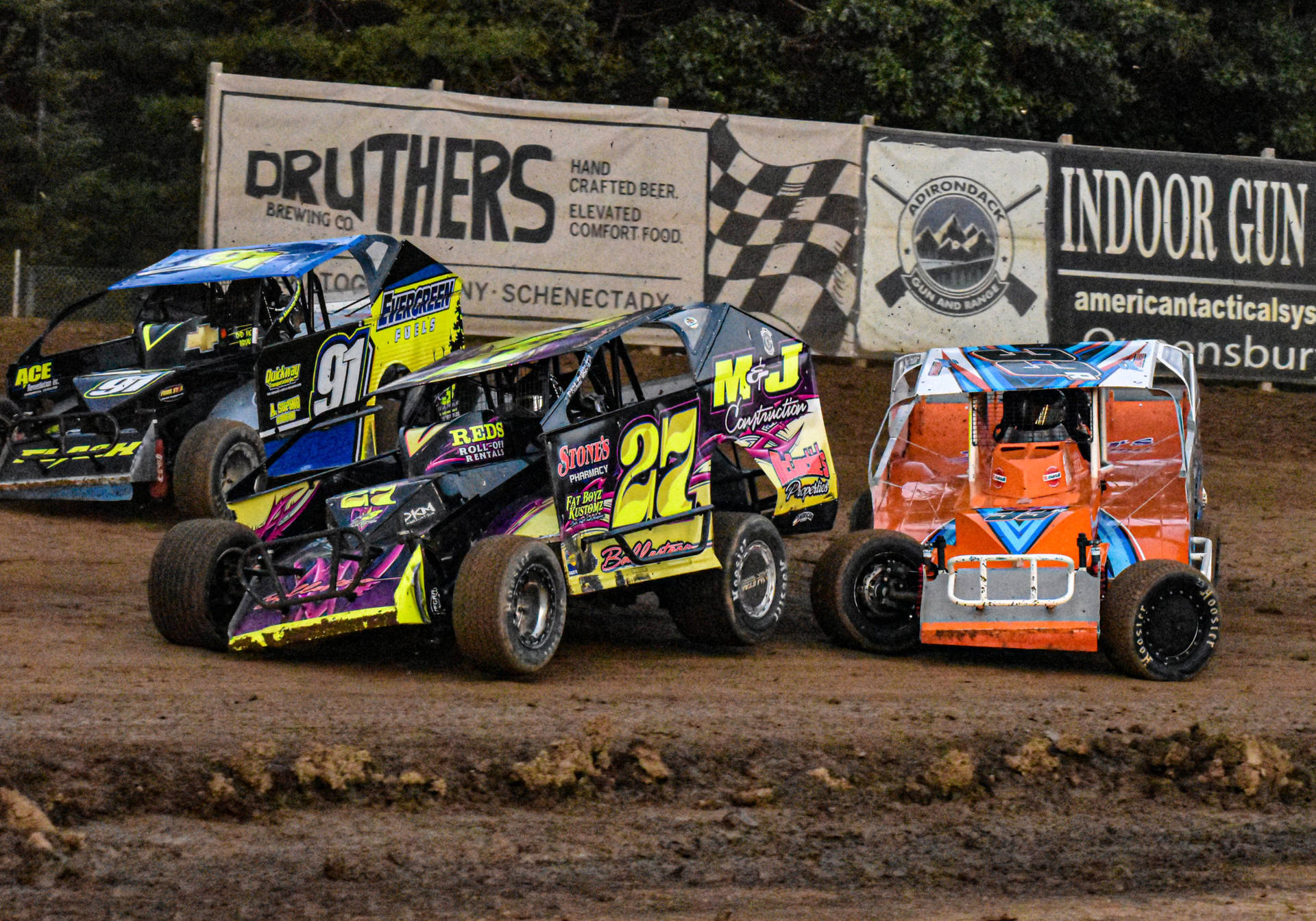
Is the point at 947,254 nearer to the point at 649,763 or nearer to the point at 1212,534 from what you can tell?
the point at 1212,534

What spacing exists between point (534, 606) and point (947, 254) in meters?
9.26

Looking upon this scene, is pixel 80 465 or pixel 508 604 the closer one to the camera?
pixel 508 604

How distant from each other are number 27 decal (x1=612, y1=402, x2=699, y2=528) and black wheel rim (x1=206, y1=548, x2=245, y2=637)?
1746mm

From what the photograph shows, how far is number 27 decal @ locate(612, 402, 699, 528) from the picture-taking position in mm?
7902

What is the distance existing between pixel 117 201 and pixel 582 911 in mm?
19901

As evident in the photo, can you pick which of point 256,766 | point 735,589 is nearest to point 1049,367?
point 735,589

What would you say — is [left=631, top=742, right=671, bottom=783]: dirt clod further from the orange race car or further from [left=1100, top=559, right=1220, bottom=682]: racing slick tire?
[left=1100, top=559, right=1220, bottom=682]: racing slick tire

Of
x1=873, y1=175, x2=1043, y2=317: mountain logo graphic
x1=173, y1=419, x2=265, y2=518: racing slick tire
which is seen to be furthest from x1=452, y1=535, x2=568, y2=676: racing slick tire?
x1=873, y1=175, x2=1043, y2=317: mountain logo graphic

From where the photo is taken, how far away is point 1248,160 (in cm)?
1619

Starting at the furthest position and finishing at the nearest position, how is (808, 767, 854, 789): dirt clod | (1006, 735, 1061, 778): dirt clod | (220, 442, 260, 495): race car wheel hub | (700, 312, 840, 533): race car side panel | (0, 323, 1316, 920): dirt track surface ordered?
(220, 442, 260, 495): race car wheel hub < (700, 312, 840, 533): race car side panel < (1006, 735, 1061, 778): dirt clod < (808, 767, 854, 789): dirt clod < (0, 323, 1316, 920): dirt track surface

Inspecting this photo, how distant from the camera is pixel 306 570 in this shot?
7.39 meters

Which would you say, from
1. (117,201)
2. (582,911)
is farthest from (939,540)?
(117,201)

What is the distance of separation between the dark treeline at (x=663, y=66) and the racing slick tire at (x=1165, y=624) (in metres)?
11.4

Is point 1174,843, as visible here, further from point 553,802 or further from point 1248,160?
point 1248,160
